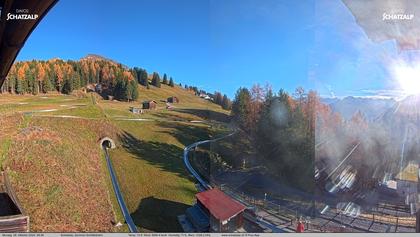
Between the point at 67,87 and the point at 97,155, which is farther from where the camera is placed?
the point at 67,87

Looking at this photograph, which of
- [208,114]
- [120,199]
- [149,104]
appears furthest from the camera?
[149,104]

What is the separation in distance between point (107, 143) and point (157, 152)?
0.53 metres

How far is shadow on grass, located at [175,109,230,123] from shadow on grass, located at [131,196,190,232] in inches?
35.4

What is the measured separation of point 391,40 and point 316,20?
66 cm

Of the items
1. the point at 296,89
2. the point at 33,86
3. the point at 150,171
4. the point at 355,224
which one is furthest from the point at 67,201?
the point at 355,224

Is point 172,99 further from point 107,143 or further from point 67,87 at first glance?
point 67,87

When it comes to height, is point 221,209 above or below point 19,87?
below

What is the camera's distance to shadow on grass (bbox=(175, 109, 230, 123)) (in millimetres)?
3396

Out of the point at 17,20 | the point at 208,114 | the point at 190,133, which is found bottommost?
the point at 190,133

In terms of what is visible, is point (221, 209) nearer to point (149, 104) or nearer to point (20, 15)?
point (149, 104)

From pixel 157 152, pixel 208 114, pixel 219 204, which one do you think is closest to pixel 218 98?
pixel 208 114

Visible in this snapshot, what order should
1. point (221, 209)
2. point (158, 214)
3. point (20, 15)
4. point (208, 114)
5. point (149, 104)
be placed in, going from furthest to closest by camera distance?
point (149, 104) → point (208, 114) → point (158, 214) → point (221, 209) → point (20, 15)

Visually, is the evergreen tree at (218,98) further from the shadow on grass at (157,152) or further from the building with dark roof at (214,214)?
the building with dark roof at (214,214)

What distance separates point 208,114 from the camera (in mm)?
3572
